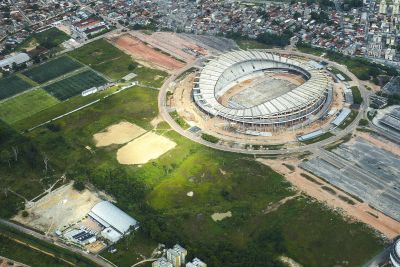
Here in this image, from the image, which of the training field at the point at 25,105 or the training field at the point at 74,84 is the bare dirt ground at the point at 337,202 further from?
the training field at the point at 25,105

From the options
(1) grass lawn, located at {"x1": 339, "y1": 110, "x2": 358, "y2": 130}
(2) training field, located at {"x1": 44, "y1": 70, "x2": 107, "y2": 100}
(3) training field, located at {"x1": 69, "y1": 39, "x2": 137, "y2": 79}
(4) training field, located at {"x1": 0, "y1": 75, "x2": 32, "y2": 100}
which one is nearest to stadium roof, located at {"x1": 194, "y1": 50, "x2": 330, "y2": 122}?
(1) grass lawn, located at {"x1": 339, "y1": 110, "x2": 358, "y2": 130}

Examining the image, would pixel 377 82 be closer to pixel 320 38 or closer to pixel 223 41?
pixel 320 38

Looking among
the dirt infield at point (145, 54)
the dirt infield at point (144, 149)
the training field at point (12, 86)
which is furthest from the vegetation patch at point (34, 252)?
the dirt infield at point (145, 54)

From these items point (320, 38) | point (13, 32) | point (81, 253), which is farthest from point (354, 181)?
point (13, 32)

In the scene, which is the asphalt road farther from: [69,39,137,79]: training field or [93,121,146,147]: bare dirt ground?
[69,39,137,79]: training field

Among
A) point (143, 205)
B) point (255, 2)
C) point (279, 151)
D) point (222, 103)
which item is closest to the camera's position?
point (143, 205)

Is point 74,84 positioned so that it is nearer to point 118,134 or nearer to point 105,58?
point 105,58
